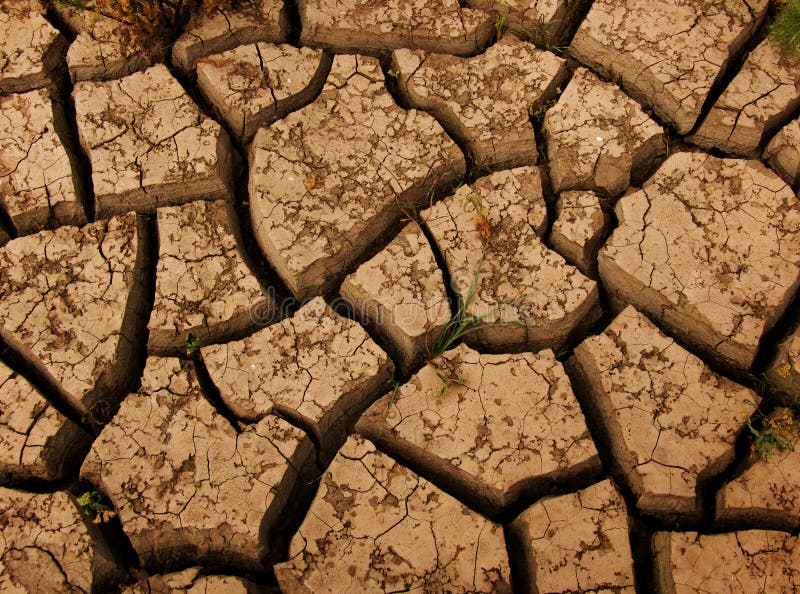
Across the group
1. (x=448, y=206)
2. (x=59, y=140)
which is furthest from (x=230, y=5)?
(x=448, y=206)

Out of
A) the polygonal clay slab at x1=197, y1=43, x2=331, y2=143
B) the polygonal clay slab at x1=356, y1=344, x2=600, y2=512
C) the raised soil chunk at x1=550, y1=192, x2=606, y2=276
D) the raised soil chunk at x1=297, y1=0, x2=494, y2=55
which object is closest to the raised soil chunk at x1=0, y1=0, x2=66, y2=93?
the polygonal clay slab at x1=197, y1=43, x2=331, y2=143

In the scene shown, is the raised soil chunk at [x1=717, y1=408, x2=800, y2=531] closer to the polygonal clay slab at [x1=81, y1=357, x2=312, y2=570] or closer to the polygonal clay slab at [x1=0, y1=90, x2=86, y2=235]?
the polygonal clay slab at [x1=81, y1=357, x2=312, y2=570]

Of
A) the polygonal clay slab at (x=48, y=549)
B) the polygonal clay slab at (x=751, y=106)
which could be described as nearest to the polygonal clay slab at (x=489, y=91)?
the polygonal clay slab at (x=751, y=106)

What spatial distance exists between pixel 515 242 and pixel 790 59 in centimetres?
141

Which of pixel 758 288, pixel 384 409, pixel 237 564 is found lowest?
pixel 237 564

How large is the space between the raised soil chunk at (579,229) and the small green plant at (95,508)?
1.76 metres

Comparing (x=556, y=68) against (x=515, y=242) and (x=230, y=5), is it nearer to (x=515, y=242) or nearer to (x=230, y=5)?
(x=515, y=242)

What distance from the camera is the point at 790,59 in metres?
2.58

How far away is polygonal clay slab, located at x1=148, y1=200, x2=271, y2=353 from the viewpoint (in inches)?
87.0

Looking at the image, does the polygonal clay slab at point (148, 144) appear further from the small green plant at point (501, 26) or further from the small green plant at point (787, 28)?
the small green plant at point (787, 28)

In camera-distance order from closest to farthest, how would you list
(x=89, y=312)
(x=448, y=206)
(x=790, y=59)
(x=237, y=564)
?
(x=237, y=564), (x=89, y=312), (x=448, y=206), (x=790, y=59)

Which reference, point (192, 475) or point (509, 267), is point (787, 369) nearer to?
point (509, 267)

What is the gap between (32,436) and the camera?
206cm

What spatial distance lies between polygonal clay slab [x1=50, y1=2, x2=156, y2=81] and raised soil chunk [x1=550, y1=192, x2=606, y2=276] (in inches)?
69.4
